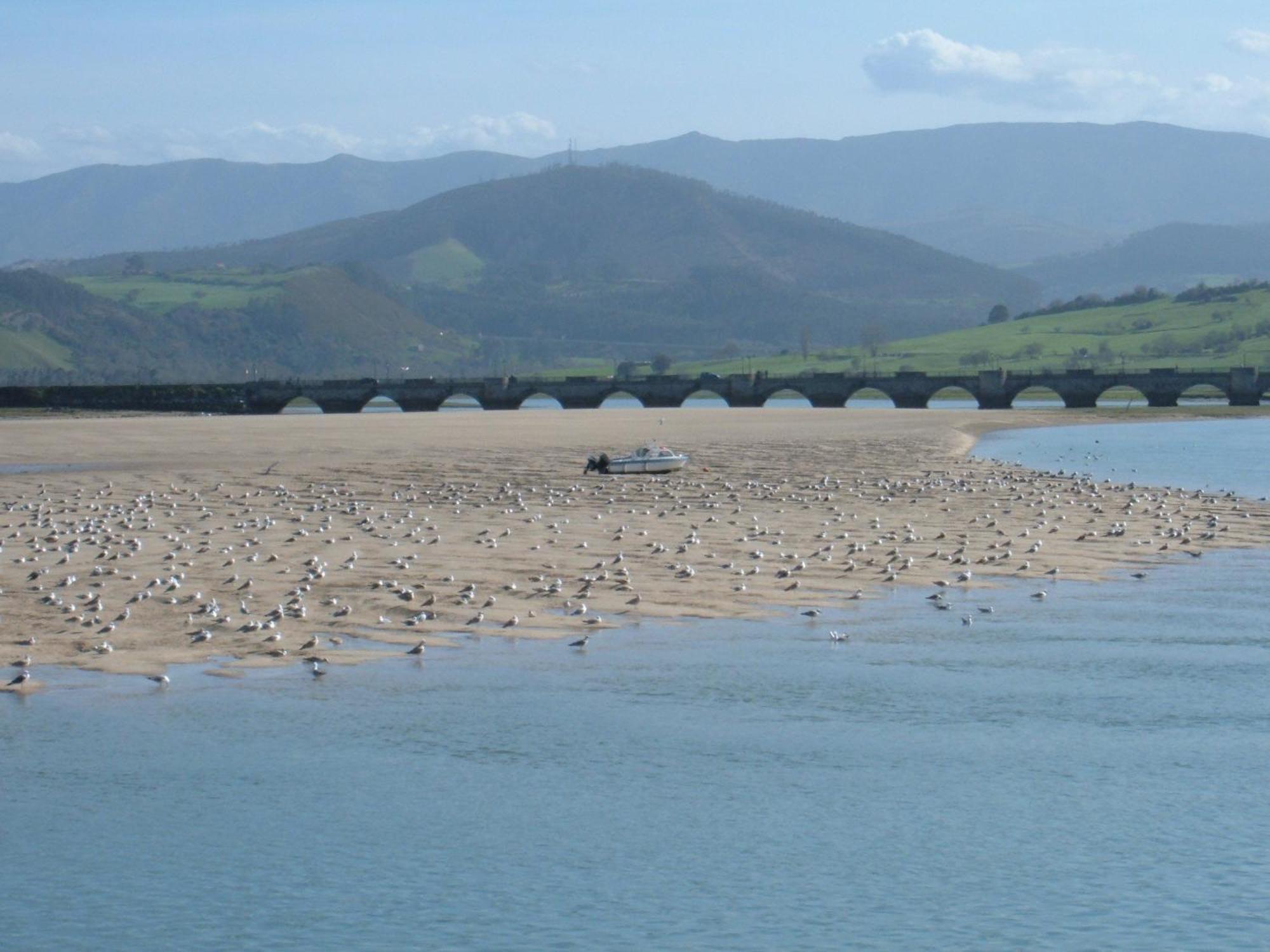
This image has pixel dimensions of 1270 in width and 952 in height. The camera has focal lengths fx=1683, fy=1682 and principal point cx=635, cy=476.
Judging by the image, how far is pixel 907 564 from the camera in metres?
26.2

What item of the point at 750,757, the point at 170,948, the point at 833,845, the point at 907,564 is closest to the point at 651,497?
the point at 907,564

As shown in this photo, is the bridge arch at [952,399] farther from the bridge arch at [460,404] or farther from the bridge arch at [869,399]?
the bridge arch at [460,404]

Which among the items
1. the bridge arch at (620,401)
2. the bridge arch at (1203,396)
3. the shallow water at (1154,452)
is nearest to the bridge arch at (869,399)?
the bridge arch at (620,401)

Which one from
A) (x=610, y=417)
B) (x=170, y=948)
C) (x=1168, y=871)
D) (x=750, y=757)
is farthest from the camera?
(x=610, y=417)

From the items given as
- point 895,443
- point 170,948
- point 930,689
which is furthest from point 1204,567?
point 895,443

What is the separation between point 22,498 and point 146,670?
20927mm

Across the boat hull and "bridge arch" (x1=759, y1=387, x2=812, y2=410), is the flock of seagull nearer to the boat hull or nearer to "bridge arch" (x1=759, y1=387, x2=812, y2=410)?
the boat hull

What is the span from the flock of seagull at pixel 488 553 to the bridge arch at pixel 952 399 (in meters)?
82.7

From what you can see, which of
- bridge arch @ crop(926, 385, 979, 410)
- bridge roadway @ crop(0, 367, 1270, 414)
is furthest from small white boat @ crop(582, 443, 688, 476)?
bridge arch @ crop(926, 385, 979, 410)

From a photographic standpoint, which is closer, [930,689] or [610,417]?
[930,689]

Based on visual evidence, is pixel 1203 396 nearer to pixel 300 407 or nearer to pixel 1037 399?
pixel 1037 399

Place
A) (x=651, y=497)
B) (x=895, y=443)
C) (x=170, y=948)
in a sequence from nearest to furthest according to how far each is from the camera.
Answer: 1. (x=170, y=948)
2. (x=651, y=497)
3. (x=895, y=443)

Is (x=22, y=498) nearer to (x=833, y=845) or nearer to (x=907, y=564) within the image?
(x=907, y=564)

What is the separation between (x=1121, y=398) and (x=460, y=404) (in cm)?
6011
